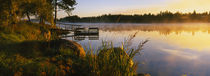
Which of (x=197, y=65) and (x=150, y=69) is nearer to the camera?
(x=150, y=69)

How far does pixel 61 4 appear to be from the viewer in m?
32.1

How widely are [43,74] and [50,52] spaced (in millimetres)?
2904

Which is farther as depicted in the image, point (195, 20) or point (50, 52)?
point (195, 20)

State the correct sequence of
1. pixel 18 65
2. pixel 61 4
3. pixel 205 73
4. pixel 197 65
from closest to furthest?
pixel 18 65 < pixel 205 73 < pixel 197 65 < pixel 61 4

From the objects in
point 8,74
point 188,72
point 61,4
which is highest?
point 61,4

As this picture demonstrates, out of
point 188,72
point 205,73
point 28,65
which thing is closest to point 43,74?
point 28,65

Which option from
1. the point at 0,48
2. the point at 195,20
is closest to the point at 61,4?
the point at 0,48

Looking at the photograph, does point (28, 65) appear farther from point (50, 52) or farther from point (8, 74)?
point (50, 52)

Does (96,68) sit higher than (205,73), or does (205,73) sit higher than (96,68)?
(96,68)

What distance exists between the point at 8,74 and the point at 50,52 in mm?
2579

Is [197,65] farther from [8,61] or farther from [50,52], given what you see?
[8,61]

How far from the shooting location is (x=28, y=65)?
3859 mm

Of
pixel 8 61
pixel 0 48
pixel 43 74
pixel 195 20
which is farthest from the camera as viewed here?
pixel 195 20

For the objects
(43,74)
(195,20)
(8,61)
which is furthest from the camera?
(195,20)
